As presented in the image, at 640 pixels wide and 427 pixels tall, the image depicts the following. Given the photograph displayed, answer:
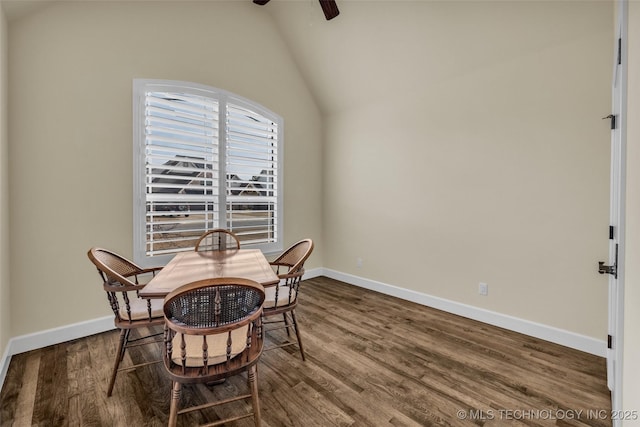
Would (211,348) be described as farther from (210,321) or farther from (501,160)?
(501,160)

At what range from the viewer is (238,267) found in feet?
7.24

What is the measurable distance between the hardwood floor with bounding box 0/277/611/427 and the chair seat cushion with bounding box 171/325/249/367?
0.54 meters

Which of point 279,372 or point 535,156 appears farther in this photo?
point 535,156

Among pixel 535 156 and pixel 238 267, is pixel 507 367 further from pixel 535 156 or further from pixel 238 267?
pixel 238 267

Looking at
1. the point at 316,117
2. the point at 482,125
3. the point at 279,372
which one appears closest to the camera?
the point at 279,372

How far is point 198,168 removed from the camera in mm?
3312

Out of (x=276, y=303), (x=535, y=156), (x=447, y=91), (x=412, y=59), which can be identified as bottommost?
(x=276, y=303)

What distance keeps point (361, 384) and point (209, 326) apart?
124 centimetres

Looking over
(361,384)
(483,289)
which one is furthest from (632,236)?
(483,289)

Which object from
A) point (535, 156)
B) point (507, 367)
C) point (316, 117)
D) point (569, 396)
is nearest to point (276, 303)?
point (507, 367)

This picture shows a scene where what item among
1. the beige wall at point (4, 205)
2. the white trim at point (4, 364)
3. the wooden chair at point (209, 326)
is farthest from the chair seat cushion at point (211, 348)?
the beige wall at point (4, 205)

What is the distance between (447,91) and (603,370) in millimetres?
2923

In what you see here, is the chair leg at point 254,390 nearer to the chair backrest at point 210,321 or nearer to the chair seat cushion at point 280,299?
the chair backrest at point 210,321

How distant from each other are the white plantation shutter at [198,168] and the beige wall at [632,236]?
3.41 m
